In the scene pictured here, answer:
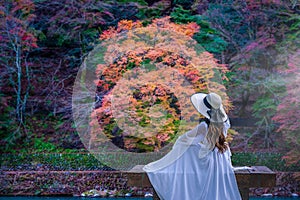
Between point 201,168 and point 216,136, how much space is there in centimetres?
24

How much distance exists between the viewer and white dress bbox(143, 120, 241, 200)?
9.21 feet

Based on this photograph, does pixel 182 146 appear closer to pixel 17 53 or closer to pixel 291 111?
pixel 291 111

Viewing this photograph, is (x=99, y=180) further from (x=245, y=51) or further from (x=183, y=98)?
(x=245, y=51)

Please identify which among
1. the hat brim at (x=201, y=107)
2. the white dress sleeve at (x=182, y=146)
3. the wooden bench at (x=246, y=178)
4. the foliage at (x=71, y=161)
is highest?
the hat brim at (x=201, y=107)

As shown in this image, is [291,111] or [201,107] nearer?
[201,107]

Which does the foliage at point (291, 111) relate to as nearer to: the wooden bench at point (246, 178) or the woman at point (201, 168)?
the wooden bench at point (246, 178)

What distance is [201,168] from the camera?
284cm

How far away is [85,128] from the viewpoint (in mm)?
6352

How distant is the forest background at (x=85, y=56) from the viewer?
640 centimetres

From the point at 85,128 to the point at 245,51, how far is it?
2771mm

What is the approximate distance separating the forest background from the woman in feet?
11.4

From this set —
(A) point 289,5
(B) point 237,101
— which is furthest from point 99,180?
(A) point 289,5

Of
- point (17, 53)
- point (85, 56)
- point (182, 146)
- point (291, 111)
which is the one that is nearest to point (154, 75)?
point (85, 56)

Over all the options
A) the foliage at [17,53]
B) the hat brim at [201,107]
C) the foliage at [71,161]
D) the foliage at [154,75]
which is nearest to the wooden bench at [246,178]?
the hat brim at [201,107]
